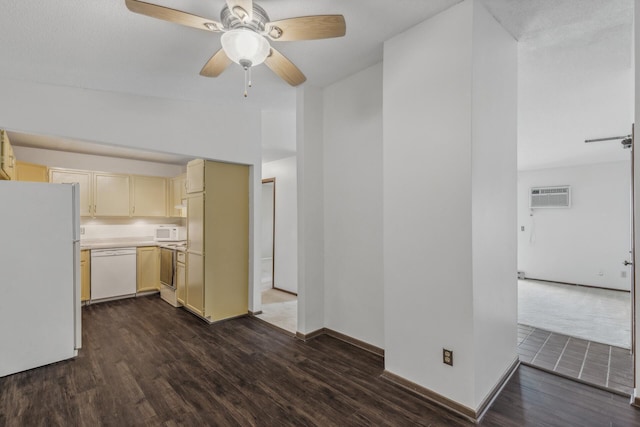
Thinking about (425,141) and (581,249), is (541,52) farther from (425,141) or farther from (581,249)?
(581,249)

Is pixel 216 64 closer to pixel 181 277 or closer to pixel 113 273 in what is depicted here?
pixel 181 277

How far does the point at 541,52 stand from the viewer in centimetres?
257

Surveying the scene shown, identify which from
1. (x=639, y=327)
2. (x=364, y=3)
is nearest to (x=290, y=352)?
(x=639, y=327)

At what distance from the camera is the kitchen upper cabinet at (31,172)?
410 cm

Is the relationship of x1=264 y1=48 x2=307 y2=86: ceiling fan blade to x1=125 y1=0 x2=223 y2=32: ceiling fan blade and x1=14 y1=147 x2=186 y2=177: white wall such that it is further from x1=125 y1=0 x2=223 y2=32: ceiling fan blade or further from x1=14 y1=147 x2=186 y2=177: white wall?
x1=14 y1=147 x2=186 y2=177: white wall

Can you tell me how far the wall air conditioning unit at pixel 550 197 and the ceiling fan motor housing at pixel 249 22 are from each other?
23.5 ft

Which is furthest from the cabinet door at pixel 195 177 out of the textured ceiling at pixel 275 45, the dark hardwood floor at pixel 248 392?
the dark hardwood floor at pixel 248 392

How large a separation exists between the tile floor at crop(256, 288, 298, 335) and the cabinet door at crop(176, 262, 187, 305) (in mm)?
1179

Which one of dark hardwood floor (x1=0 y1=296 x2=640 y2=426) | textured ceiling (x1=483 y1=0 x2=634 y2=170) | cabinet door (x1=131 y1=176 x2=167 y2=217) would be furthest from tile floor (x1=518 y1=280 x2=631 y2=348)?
cabinet door (x1=131 y1=176 x2=167 y2=217)

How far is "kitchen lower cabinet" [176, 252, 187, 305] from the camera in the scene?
418cm

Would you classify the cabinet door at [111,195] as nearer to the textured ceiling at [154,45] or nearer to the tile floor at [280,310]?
the textured ceiling at [154,45]

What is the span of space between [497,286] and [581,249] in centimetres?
557

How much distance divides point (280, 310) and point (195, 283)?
49.1 inches

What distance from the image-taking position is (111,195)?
16.2 feet
